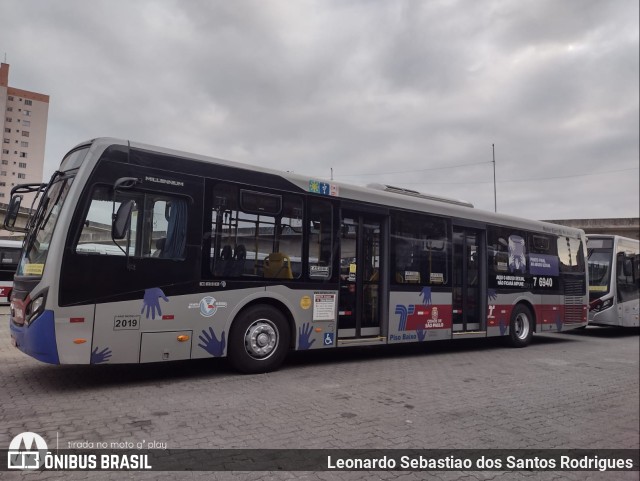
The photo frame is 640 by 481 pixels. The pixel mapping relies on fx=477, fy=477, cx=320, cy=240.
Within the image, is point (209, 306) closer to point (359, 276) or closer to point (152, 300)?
point (152, 300)

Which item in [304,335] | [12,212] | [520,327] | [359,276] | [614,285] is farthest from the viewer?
[614,285]

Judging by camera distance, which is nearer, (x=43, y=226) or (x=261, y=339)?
(x=43, y=226)

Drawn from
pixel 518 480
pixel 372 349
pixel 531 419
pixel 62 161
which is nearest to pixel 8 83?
pixel 62 161

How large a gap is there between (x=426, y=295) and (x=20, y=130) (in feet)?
23.9

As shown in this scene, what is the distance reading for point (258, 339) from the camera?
7.10 m

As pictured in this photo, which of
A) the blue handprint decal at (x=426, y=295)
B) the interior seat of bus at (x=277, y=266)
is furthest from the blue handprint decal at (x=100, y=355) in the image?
the blue handprint decal at (x=426, y=295)

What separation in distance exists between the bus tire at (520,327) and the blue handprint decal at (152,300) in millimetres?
8566

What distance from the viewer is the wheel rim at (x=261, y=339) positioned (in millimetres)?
7027

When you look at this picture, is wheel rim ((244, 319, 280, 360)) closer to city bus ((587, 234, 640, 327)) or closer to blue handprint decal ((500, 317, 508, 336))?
blue handprint decal ((500, 317, 508, 336))

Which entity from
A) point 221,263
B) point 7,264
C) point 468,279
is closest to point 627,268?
→ point 468,279

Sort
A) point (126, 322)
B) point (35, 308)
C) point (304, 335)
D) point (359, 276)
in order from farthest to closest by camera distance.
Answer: point (359, 276)
point (304, 335)
point (126, 322)
point (35, 308)

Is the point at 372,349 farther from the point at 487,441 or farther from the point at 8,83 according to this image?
the point at 8,83

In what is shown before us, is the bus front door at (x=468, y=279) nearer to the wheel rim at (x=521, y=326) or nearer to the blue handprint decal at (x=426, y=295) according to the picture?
the blue handprint decal at (x=426, y=295)

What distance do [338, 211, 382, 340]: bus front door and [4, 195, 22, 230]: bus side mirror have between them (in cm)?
481
